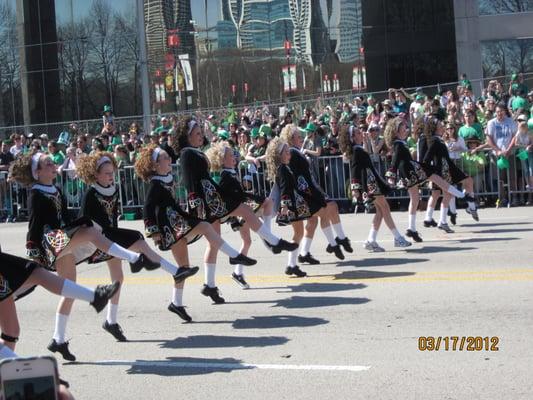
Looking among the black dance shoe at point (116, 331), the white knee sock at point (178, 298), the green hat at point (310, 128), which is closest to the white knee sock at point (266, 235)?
the white knee sock at point (178, 298)

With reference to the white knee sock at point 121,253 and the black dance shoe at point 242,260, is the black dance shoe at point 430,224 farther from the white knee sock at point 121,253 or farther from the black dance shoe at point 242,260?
the white knee sock at point 121,253

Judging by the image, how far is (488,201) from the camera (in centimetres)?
1773

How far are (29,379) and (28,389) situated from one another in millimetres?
39

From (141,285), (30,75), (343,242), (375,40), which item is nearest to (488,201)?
(343,242)

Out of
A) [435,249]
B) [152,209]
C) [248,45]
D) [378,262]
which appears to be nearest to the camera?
[152,209]

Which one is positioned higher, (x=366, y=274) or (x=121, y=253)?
(x=121, y=253)

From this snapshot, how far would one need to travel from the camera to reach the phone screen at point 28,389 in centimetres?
356

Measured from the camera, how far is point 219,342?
807cm

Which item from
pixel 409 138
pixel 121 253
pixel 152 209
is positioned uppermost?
pixel 409 138

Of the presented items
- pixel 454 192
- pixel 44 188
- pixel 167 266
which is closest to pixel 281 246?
pixel 167 266

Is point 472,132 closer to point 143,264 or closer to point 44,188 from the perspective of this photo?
point 143,264

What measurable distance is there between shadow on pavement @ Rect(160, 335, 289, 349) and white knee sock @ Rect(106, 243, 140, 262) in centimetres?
83
